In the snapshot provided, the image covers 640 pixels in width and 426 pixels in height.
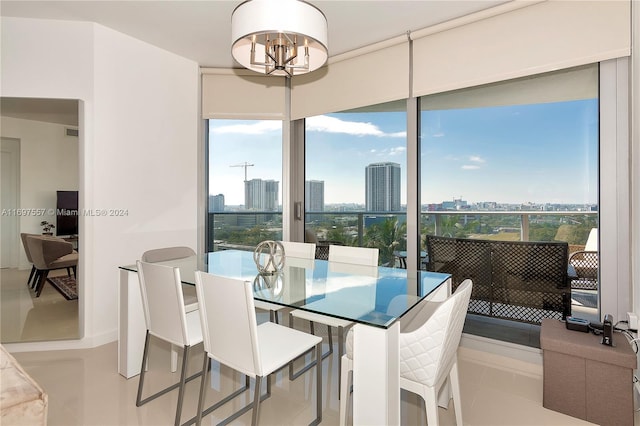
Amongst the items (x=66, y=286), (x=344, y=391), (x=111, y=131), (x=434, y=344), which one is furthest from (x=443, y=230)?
(x=66, y=286)

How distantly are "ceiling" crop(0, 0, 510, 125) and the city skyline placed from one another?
763mm

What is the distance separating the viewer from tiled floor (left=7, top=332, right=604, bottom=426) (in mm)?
1970

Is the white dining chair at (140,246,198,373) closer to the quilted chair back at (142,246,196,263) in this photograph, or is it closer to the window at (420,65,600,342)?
the quilted chair back at (142,246,196,263)

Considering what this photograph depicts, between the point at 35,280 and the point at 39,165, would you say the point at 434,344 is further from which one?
the point at 35,280

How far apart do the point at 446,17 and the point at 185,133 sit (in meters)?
2.79

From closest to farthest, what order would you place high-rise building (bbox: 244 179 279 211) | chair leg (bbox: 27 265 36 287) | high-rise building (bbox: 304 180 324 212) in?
chair leg (bbox: 27 265 36 287) → high-rise building (bbox: 304 180 324 212) → high-rise building (bbox: 244 179 279 211)

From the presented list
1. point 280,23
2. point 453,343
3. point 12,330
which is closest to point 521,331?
point 453,343

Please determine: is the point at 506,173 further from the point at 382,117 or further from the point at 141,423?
the point at 141,423

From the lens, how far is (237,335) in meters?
1.59

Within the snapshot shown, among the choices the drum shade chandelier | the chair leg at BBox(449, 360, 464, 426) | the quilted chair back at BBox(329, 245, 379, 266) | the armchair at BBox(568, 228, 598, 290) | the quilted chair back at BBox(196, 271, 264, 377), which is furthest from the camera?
the quilted chair back at BBox(329, 245, 379, 266)

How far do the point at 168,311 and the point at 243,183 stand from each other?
2365 mm

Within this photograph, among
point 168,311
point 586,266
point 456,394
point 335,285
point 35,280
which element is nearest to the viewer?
point 456,394

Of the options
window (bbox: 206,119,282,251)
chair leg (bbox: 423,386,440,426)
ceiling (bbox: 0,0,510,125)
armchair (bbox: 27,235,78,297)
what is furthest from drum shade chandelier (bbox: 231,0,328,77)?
armchair (bbox: 27,235,78,297)

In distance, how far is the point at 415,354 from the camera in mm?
1558
